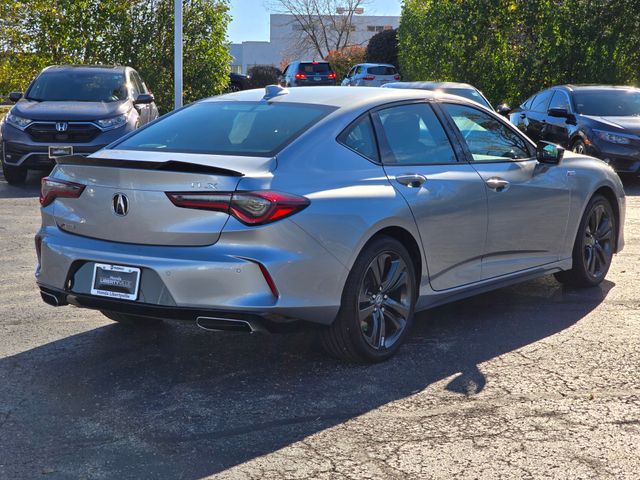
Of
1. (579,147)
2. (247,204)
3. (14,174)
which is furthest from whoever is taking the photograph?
(579,147)

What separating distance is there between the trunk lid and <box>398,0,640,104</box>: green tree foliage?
20119 millimetres

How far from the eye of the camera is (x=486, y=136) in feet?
22.5

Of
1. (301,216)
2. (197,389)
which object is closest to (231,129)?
(301,216)

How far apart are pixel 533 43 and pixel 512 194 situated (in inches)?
769

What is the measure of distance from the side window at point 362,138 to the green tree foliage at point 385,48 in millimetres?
41743

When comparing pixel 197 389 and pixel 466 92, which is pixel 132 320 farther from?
pixel 466 92

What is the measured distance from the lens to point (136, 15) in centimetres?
2403

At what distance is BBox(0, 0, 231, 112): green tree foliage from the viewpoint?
73.3 feet

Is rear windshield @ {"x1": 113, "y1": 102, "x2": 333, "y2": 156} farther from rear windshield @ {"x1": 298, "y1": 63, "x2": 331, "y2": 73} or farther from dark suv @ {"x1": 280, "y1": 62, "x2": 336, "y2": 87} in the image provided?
rear windshield @ {"x1": 298, "y1": 63, "x2": 331, "y2": 73}

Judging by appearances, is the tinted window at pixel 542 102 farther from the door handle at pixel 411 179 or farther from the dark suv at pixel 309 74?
the dark suv at pixel 309 74

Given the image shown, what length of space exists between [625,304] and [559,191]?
0.96 metres

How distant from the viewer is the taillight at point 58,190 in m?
5.50

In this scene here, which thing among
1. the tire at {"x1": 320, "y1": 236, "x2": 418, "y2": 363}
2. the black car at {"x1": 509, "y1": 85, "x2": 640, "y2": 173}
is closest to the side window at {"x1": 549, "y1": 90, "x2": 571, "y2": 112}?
the black car at {"x1": 509, "y1": 85, "x2": 640, "y2": 173}

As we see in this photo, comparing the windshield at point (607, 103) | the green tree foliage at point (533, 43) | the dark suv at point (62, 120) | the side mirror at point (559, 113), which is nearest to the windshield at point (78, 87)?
the dark suv at point (62, 120)
